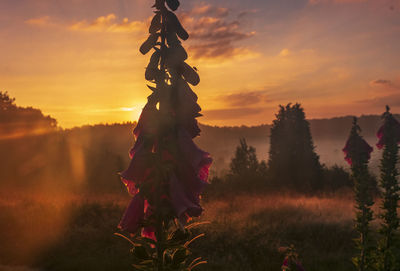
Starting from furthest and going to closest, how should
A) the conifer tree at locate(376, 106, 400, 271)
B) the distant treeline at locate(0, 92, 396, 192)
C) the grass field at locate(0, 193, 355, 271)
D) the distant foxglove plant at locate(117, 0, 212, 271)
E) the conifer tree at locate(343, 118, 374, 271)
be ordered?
the distant treeline at locate(0, 92, 396, 192) < the grass field at locate(0, 193, 355, 271) < the conifer tree at locate(376, 106, 400, 271) < the conifer tree at locate(343, 118, 374, 271) < the distant foxglove plant at locate(117, 0, 212, 271)

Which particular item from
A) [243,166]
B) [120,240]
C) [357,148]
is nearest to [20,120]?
[243,166]

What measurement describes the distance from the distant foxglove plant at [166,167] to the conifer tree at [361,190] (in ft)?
21.6

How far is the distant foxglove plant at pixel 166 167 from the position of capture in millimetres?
2082

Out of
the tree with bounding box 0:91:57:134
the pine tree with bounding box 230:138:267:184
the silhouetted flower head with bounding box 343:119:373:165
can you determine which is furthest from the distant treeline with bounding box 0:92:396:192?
the silhouetted flower head with bounding box 343:119:373:165

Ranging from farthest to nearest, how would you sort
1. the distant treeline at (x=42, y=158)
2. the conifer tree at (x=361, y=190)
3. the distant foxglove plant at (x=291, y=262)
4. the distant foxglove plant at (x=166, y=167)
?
the distant treeline at (x=42, y=158), the conifer tree at (x=361, y=190), the distant foxglove plant at (x=291, y=262), the distant foxglove plant at (x=166, y=167)

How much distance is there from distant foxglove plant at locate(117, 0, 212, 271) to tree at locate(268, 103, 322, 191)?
3633 cm

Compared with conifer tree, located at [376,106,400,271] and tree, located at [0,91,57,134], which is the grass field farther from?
tree, located at [0,91,57,134]

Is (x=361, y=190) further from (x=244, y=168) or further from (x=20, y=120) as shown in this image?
(x=20, y=120)

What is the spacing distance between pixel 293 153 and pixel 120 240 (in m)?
30.6

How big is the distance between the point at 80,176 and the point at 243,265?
32041 mm

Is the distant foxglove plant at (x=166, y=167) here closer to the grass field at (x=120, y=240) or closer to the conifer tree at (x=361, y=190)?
the conifer tree at (x=361, y=190)

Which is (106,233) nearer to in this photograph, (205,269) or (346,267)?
(205,269)

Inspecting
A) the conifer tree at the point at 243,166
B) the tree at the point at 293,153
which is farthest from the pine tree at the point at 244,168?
the tree at the point at 293,153

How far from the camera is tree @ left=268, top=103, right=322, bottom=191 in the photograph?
38094 mm
